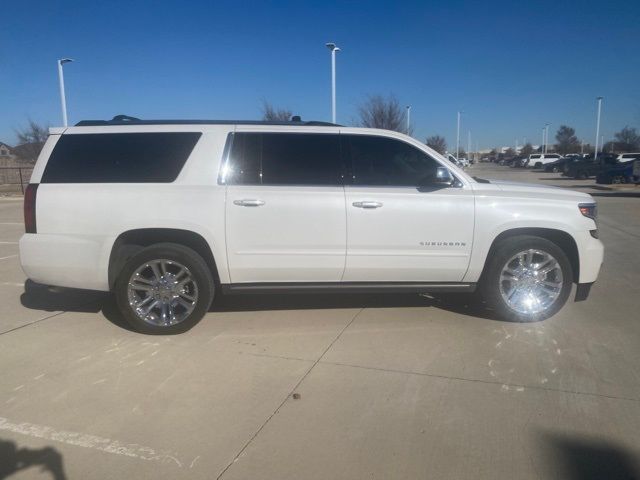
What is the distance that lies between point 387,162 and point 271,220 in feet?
4.08

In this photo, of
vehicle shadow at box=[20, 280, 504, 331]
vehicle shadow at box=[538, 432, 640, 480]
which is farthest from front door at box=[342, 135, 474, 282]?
vehicle shadow at box=[538, 432, 640, 480]

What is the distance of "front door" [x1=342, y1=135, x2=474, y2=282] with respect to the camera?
15.3ft

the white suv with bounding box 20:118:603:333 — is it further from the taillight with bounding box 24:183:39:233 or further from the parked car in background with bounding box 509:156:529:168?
the parked car in background with bounding box 509:156:529:168

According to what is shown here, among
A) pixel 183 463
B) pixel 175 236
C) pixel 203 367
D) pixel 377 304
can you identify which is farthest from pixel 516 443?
pixel 175 236

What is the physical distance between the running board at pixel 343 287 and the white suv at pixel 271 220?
0.5 inches

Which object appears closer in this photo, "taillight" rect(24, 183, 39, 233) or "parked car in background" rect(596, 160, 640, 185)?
"taillight" rect(24, 183, 39, 233)

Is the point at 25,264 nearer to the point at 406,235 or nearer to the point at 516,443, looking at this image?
the point at 406,235

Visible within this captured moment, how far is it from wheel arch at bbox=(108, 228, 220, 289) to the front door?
4.31ft

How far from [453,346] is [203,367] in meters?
2.11

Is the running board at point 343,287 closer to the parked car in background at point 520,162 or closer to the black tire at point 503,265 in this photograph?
the black tire at point 503,265

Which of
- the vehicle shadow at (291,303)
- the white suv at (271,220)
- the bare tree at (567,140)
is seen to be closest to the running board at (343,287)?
the white suv at (271,220)

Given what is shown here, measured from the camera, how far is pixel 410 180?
4809 mm

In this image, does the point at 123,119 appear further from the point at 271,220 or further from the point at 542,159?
the point at 542,159

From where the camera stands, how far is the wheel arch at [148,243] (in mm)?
4629
